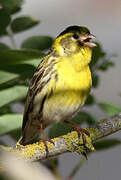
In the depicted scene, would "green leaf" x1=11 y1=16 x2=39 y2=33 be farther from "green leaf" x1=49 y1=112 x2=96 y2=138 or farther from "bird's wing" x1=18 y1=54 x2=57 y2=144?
"green leaf" x1=49 y1=112 x2=96 y2=138

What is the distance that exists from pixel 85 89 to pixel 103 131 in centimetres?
22

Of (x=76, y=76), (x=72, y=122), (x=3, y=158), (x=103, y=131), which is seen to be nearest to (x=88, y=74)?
(x=76, y=76)

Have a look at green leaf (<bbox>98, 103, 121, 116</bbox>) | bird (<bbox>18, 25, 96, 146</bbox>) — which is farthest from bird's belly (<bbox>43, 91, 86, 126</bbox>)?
green leaf (<bbox>98, 103, 121, 116</bbox>)

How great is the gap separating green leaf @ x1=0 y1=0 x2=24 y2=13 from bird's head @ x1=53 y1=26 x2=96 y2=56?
0.19m

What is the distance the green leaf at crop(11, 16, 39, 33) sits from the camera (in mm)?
880

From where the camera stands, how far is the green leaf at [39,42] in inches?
34.0

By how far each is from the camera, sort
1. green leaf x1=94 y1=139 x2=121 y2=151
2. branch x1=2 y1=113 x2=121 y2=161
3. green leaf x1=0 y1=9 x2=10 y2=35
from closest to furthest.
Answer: branch x1=2 y1=113 x2=121 y2=161, green leaf x1=0 y1=9 x2=10 y2=35, green leaf x1=94 y1=139 x2=121 y2=151

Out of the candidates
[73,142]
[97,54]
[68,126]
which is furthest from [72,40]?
[73,142]

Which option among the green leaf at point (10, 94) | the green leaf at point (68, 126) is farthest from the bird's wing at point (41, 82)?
the green leaf at point (10, 94)

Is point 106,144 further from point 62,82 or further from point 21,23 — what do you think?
point 21,23

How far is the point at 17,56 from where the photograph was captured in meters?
0.67

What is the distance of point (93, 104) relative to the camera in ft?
2.91

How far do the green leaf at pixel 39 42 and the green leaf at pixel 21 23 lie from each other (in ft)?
0.11

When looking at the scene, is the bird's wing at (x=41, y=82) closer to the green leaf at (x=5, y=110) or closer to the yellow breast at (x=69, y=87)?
the yellow breast at (x=69, y=87)
